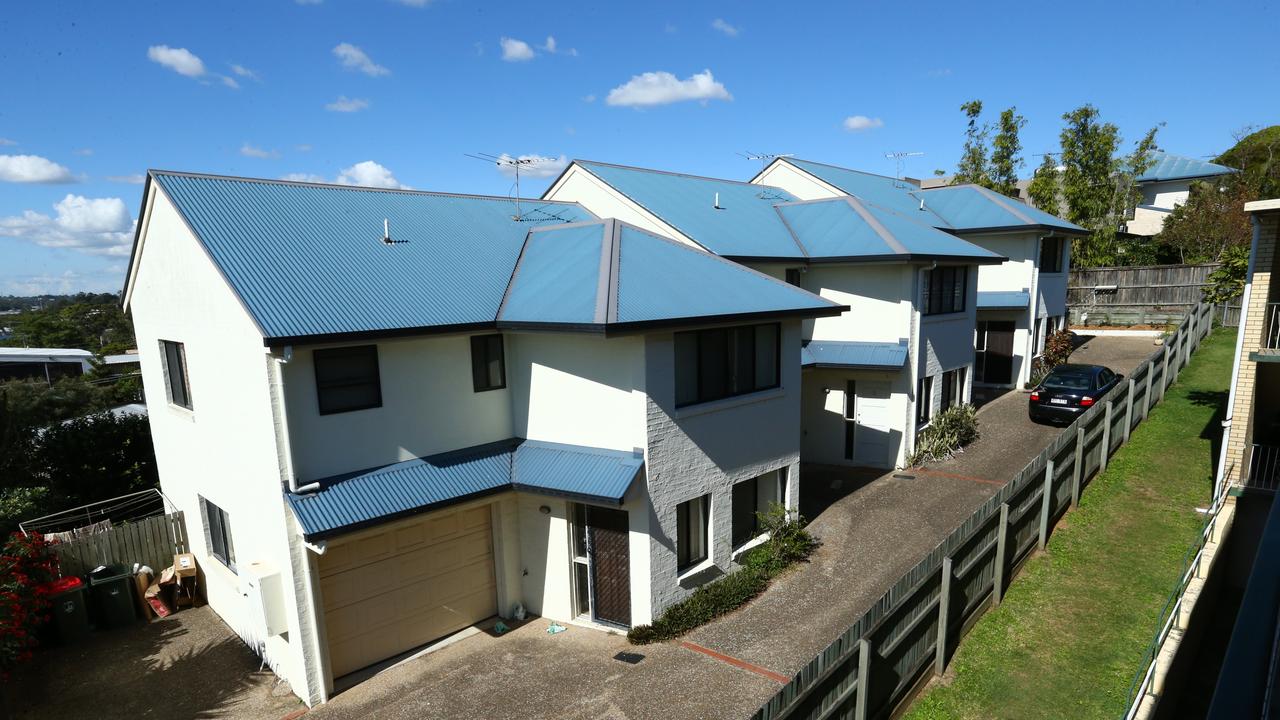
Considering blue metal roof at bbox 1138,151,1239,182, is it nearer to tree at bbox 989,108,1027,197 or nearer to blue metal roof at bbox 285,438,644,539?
tree at bbox 989,108,1027,197

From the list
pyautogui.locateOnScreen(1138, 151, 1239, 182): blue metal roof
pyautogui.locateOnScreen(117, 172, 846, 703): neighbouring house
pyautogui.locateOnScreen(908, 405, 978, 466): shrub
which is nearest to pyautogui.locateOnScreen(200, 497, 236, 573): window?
pyautogui.locateOnScreen(117, 172, 846, 703): neighbouring house

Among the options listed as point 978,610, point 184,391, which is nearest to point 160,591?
point 184,391

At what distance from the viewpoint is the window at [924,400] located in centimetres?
2022

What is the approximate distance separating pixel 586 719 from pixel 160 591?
10055 mm

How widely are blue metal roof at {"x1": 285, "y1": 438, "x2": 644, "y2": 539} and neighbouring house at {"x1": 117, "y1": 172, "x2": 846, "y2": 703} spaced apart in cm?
4

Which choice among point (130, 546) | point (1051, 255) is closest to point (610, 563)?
point (130, 546)

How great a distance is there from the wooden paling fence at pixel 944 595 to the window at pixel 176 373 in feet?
39.1

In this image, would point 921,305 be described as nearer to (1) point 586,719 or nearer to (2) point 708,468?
(2) point 708,468

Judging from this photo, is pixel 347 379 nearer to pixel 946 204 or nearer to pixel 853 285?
pixel 853 285

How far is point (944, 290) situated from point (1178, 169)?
182 ft

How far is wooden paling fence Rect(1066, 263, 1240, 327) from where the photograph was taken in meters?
34.9

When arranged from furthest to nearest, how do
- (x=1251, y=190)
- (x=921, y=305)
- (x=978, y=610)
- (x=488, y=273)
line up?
(x=1251, y=190), (x=921, y=305), (x=488, y=273), (x=978, y=610)


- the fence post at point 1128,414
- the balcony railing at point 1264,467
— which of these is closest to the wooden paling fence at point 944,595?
the fence post at point 1128,414

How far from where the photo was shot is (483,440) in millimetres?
12766
